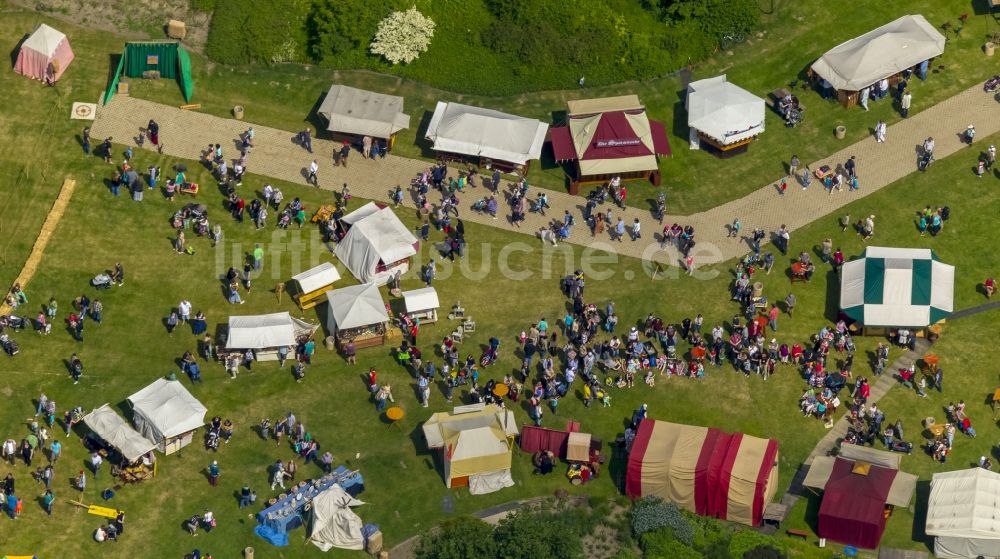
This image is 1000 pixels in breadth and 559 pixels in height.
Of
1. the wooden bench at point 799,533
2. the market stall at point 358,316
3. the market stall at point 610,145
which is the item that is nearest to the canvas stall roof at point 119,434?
the market stall at point 358,316

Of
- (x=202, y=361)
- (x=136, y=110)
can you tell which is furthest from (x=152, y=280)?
(x=136, y=110)

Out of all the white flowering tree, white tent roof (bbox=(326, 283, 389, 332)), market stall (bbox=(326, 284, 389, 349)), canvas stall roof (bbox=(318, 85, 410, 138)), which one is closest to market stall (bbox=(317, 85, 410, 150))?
canvas stall roof (bbox=(318, 85, 410, 138))

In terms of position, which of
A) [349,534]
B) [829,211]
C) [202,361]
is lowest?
[349,534]

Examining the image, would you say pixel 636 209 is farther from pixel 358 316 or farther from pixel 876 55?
pixel 358 316

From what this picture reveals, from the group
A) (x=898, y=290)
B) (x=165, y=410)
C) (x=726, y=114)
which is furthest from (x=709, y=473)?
(x=165, y=410)

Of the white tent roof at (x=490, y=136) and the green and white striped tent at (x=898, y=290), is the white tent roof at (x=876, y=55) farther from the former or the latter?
the white tent roof at (x=490, y=136)

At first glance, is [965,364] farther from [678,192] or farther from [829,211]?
[678,192]
